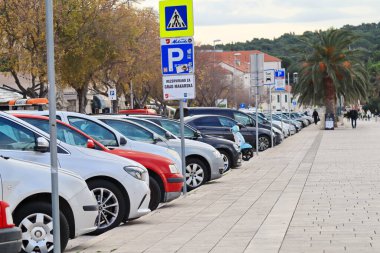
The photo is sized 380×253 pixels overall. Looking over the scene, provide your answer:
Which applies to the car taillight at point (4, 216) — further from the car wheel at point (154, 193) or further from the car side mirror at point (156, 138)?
the car side mirror at point (156, 138)

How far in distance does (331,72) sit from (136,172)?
57928 mm

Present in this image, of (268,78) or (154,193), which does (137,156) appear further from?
(268,78)

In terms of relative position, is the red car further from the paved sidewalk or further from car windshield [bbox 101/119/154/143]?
car windshield [bbox 101/119/154/143]

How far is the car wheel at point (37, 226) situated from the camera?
9172 mm

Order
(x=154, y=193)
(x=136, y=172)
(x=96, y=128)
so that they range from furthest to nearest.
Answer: (x=96, y=128), (x=154, y=193), (x=136, y=172)

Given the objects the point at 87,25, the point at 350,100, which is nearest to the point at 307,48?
the point at 350,100

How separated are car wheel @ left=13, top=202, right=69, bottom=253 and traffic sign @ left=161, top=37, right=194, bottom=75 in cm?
780

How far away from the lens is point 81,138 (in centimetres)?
1280

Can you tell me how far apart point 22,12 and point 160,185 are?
20875mm

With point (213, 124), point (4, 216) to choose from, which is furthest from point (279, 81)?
point (4, 216)

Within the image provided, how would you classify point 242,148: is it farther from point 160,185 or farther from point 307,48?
point 307,48

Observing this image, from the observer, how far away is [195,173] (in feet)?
63.5

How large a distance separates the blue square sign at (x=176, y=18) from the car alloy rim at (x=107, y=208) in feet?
18.6

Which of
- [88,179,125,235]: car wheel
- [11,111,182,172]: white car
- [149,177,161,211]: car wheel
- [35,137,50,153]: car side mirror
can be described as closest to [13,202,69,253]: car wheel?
[35,137,50,153]: car side mirror
